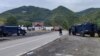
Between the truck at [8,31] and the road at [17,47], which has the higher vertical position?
the truck at [8,31]

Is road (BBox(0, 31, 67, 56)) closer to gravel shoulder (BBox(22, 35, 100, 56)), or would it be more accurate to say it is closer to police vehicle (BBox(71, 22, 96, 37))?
gravel shoulder (BBox(22, 35, 100, 56))

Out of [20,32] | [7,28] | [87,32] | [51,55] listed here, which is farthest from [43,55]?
[20,32]

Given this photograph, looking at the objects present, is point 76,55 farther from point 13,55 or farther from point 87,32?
point 87,32

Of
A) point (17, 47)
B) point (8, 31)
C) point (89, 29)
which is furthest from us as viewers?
point (8, 31)

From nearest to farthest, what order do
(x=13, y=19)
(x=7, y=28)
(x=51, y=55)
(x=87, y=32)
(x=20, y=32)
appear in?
(x=51, y=55)
(x=87, y=32)
(x=7, y=28)
(x=20, y=32)
(x=13, y=19)

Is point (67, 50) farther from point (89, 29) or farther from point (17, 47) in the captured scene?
point (89, 29)

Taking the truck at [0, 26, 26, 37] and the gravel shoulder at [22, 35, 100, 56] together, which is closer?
the gravel shoulder at [22, 35, 100, 56]

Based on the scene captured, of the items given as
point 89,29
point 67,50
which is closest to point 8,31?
point 89,29

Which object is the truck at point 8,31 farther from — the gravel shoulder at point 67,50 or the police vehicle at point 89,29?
the gravel shoulder at point 67,50

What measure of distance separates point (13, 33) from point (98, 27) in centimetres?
1814

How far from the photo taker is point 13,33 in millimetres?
70375

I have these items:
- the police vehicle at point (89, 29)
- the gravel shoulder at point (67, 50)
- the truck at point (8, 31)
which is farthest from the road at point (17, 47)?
the truck at point (8, 31)

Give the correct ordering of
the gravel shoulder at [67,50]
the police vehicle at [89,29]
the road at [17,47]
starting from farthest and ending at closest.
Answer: the police vehicle at [89,29]
the road at [17,47]
the gravel shoulder at [67,50]

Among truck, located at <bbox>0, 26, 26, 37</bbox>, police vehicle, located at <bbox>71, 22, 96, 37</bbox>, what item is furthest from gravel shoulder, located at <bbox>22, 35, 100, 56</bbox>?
truck, located at <bbox>0, 26, 26, 37</bbox>
